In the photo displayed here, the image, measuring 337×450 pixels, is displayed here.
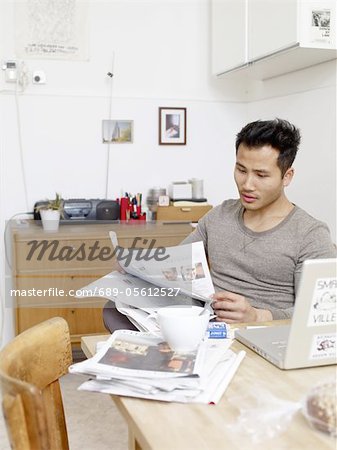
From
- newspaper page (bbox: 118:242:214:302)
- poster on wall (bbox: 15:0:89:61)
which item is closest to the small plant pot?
poster on wall (bbox: 15:0:89:61)

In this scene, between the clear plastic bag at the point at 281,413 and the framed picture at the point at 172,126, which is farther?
the framed picture at the point at 172,126

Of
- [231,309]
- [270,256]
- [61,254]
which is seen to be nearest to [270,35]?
[270,256]

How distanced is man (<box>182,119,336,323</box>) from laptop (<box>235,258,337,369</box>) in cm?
63

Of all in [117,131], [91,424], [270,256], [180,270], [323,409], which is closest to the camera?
[323,409]

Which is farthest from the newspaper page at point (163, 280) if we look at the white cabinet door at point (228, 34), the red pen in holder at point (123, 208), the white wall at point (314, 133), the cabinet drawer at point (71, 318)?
the white cabinet door at point (228, 34)

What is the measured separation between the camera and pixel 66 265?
2.99 m

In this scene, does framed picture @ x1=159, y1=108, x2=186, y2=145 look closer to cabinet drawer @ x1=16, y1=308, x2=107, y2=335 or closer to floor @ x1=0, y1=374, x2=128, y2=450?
cabinet drawer @ x1=16, y1=308, x2=107, y2=335

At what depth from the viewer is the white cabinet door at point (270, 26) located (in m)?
2.51

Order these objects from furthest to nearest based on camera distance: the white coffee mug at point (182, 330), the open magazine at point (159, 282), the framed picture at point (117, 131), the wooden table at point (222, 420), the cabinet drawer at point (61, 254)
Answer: the framed picture at point (117, 131) → the cabinet drawer at point (61, 254) → the open magazine at point (159, 282) → the white coffee mug at point (182, 330) → the wooden table at point (222, 420)

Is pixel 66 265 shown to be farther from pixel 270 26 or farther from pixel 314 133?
pixel 270 26

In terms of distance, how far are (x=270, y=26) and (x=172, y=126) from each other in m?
0.96

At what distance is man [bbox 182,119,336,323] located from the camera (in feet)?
5.86

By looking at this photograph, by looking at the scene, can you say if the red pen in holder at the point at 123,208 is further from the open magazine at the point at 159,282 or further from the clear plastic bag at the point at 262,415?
the clear plastic bag at the point at 262,415

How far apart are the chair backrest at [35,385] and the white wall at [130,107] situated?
207 cm
